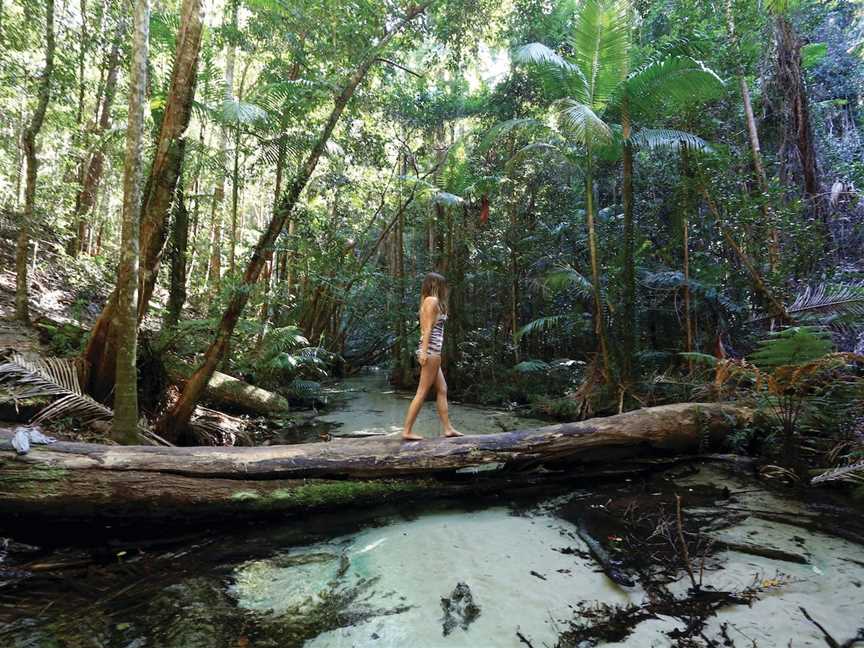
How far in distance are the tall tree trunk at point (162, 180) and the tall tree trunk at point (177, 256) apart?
2.88ft

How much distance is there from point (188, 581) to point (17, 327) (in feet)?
23.0

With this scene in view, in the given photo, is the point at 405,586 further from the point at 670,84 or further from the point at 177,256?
the point at 670,84

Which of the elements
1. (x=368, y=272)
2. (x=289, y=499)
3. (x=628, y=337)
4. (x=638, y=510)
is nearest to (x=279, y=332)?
(x=368, y=272)

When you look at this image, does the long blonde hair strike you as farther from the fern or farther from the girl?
the fern

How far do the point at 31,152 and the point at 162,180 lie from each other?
11.0 ft

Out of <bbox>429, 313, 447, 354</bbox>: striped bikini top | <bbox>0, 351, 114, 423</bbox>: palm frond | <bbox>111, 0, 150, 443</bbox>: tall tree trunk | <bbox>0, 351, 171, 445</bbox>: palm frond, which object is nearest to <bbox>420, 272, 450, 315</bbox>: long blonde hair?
<bbox>429, 313, 447, 354</bbox>: striped bikini top

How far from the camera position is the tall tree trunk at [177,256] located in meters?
6.54

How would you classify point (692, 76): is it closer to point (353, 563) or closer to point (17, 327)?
point (353, 563)

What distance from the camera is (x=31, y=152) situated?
22.8 ft

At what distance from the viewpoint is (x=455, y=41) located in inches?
377

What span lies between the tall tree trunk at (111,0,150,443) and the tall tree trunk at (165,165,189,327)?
1.98m

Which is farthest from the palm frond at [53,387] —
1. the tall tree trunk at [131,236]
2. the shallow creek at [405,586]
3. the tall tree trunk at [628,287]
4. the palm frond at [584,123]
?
the palm frond at [584,123]

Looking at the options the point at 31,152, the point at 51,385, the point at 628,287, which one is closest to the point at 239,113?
the point at 31,152

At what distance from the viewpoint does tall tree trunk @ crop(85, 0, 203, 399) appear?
5398 mm
